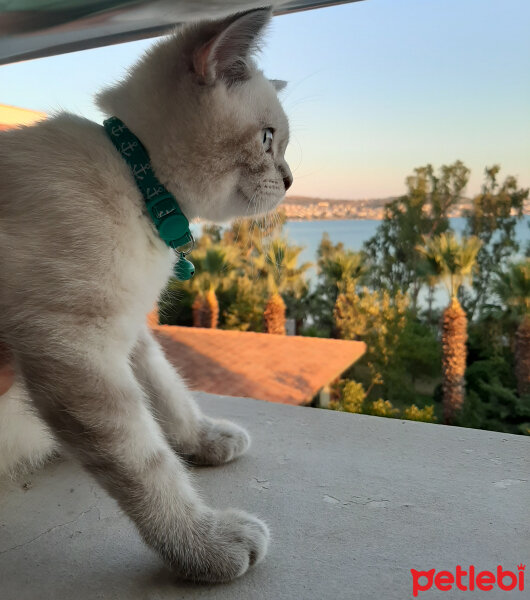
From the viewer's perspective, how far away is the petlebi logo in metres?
0.59

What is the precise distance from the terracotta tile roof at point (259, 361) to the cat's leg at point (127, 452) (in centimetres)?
340

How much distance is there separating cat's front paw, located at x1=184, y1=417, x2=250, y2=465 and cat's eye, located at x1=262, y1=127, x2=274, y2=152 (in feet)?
1.58

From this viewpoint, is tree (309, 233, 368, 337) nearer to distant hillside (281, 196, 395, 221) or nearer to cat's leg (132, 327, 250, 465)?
distant hillside (281, 196, 395, 221)

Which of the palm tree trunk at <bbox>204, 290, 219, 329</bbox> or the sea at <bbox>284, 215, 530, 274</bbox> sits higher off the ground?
the sea at <bbox>284, 215, 530, 274</bbox>

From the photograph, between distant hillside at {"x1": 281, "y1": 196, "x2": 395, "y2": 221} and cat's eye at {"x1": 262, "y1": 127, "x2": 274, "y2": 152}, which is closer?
cat's eye at {"x1": 262, "y1": 127, "x2": 274, "y2": 152}

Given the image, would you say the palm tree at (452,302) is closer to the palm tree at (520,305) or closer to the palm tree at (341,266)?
the palm tree at (520,305)

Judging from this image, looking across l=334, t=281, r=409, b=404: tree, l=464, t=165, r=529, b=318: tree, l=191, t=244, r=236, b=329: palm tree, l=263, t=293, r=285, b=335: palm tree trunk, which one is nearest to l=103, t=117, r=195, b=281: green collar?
l=191, t=244, r=236, b=329: palm tree

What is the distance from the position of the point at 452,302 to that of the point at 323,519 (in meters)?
5.67

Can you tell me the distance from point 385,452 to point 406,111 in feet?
25.2

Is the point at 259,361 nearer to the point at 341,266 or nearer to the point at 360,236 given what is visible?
the point at 341,266

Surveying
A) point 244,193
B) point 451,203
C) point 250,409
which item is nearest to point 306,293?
point 451,203

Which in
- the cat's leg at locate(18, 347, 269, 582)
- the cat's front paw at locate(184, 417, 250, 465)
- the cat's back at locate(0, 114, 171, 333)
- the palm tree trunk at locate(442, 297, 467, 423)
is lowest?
the palm tree trunk at locate(442, 297, 467, 423)

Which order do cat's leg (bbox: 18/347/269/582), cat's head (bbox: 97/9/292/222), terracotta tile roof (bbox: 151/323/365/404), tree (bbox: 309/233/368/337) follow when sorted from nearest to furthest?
cat's leg (bbox: 18/347/269/582) < cat's head (bbox: 97/9/292/222) < terracotta tile roof (bbox: 151/323/365/404) < tree (bbox: 309/233/368/337)

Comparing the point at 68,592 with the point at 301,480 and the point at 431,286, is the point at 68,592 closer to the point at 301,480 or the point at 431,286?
the point at 301,480
